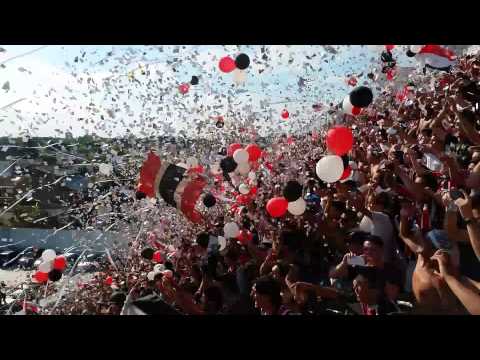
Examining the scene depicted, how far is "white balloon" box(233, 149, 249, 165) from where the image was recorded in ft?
11.8

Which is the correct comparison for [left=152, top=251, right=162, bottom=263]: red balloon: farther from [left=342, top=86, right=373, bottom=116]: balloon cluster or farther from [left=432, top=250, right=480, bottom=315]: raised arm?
[left=432, top=250, right=480, bottom=315]: raised arm

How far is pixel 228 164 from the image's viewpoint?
3.59 meters

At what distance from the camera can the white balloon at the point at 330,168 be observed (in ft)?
→ 8.61

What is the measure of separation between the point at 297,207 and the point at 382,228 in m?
0.57

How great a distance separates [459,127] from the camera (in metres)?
2.86

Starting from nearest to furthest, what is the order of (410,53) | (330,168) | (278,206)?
A: (330,168), (278,206), (410,53)

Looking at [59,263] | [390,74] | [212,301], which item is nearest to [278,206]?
[212,301]

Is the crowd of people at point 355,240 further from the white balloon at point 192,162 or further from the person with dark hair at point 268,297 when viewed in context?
the white balloon at point 192,162

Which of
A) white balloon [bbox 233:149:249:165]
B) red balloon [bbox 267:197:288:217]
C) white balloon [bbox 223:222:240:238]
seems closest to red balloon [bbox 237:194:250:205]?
white balloon [bbox 233:149:249:165]

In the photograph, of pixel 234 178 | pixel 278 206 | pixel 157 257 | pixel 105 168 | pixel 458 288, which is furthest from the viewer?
pixel 105 168

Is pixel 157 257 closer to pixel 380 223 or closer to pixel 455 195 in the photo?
pixel 380 223

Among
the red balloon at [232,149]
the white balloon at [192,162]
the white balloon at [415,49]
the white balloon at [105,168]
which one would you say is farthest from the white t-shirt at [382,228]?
the white balloon at [105,168]

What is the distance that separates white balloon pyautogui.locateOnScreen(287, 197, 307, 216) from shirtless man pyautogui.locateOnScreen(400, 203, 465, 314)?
0.96m
